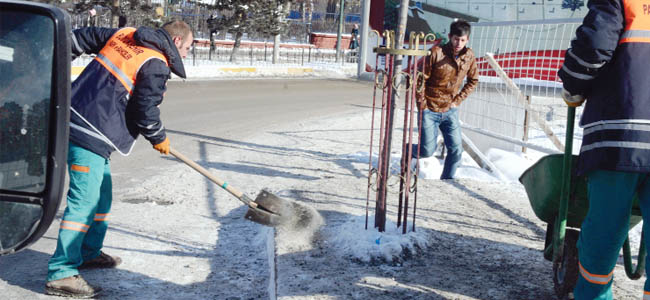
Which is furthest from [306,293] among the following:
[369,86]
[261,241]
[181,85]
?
[369,86]

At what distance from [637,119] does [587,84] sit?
10.1 inches

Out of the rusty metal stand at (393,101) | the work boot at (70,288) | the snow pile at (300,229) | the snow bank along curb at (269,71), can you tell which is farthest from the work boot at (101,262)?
the snow bank along curb at (269,71)

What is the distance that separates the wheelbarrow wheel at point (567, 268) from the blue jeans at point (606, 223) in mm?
468

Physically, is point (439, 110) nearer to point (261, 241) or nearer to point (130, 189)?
point (261, 241)

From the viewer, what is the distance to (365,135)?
10.4 meters

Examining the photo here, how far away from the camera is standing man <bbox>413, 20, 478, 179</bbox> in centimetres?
623

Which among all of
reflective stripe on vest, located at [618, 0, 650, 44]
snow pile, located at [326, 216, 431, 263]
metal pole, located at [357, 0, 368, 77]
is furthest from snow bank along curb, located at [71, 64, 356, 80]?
reflective stripe on vest, located at [618, 0, 650, 44]

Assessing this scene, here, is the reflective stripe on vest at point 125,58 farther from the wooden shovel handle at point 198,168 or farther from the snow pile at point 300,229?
the snow pile at point 300,229

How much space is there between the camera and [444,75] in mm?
6285

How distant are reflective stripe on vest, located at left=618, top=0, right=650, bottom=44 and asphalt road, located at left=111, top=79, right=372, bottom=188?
5036 millimetres

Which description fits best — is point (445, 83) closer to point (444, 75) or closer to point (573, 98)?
point (444, 75)

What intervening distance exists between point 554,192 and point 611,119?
0.66 metres

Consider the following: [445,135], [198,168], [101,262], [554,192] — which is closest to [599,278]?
[554,192]

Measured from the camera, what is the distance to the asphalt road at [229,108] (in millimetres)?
7703
